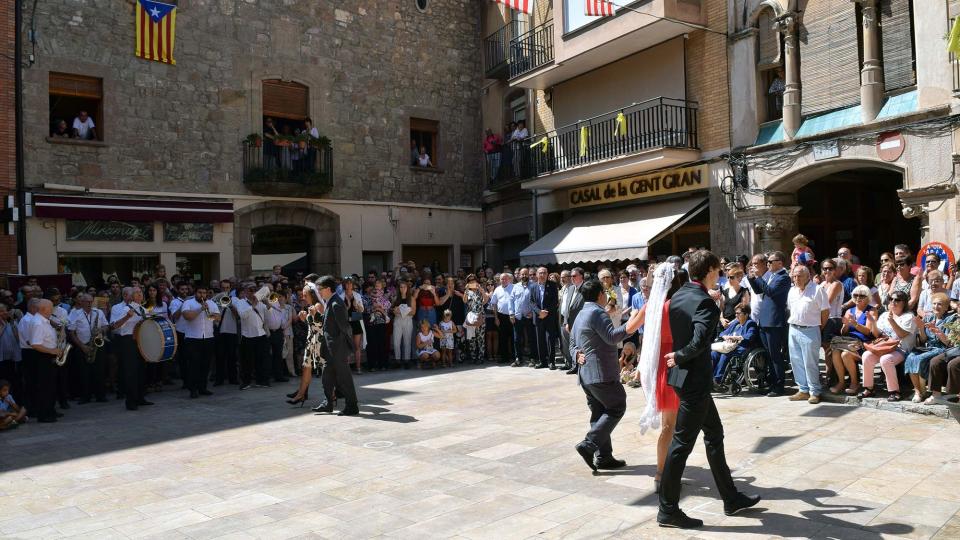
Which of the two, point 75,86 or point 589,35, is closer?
point 75,86

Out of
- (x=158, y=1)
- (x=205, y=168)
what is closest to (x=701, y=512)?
(x=205, y=168)

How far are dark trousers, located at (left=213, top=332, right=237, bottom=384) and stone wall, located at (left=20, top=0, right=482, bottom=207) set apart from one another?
6.60 metres

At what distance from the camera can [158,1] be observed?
17766 mm

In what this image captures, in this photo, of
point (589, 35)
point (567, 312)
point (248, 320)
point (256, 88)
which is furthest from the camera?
point (256, 88)

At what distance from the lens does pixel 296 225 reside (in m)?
20.1

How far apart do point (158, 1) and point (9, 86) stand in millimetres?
4010

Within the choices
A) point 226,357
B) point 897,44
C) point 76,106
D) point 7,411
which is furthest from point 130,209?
point 897,44

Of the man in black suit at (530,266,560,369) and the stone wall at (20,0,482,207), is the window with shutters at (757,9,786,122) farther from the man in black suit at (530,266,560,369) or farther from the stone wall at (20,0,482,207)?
the stone wall at (20,0,482,207)

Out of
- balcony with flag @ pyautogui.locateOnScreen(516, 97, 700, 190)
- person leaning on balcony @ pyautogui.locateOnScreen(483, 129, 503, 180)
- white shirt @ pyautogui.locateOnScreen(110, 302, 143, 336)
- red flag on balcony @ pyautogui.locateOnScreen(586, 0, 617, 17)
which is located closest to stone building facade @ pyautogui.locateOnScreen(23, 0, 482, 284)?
person leaning on balcony @ pyautogui.locateOnScreen(483, 129, 503, 180)

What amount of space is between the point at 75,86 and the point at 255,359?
8.72 m

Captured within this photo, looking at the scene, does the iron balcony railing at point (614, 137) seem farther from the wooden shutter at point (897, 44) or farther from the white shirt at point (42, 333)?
Answer: the white shirt at point (42, 333)

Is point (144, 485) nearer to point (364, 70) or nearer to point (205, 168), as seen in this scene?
point (205, 168)

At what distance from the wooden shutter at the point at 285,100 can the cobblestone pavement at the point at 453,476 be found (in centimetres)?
1144

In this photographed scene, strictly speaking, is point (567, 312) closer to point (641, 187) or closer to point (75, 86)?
point (641, 187)
